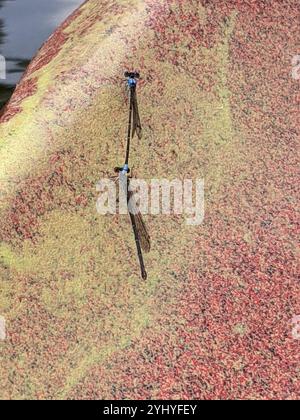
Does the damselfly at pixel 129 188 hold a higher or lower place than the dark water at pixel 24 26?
lower

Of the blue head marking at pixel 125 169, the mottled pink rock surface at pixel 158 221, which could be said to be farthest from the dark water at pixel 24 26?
the blue head marking at pixel 125 169

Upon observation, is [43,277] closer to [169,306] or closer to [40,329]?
[40,329]

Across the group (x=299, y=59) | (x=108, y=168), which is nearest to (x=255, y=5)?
(x=299, y=59)

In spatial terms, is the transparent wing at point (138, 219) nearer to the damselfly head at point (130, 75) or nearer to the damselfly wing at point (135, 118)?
the damselfly wing at point (135, 118)

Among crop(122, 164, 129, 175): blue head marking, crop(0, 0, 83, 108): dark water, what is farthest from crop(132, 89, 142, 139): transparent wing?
crop(0, 0, 83, 108): dark water

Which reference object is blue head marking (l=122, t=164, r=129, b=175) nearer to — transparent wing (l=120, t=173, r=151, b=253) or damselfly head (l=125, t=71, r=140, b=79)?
transparent wing (l=120, t=173, r=151, b=253)
